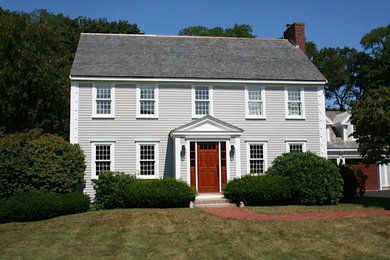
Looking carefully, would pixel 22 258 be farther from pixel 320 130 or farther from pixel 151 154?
pixel 320 130

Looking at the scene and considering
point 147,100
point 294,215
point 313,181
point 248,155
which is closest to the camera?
point 294,215

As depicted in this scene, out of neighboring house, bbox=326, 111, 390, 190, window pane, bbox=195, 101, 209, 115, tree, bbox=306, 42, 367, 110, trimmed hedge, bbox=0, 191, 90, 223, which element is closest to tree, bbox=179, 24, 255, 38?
tree, bbox=306, 42, 367, 110

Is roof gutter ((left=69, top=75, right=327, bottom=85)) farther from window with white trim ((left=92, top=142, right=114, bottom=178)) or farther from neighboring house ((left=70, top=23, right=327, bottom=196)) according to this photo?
window with white trim ((left=92, top=142, right=114, bottom=178))

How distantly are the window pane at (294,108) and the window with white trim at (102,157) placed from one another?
9.74 m

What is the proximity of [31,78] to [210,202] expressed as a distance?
14.1 metres

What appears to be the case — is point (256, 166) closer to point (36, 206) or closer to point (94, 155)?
point (94, 155)

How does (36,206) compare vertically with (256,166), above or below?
below

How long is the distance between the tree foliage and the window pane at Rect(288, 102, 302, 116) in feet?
47.9

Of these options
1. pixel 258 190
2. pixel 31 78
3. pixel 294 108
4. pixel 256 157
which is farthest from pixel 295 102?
pixel 31 78

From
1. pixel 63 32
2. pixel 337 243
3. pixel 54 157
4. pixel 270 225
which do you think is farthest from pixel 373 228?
pixel 63 32

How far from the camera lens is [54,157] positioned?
701 inches

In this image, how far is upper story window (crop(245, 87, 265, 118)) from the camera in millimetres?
22281

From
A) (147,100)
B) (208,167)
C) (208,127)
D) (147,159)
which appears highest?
(147,100)

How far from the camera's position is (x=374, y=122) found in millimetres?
17609
